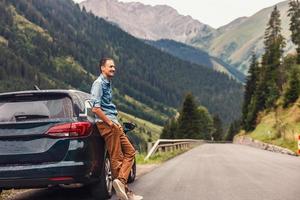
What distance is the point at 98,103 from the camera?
8.02m

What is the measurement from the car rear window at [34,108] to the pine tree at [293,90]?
52132 millimetres

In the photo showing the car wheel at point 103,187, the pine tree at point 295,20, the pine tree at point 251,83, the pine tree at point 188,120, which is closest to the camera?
the car wheel at point 103,187

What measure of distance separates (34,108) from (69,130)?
0.71 metres

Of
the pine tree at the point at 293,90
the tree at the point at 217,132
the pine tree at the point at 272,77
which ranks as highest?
the pine tree at the point at 272,77

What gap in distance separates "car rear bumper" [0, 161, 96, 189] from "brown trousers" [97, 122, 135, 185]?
2.91 ft

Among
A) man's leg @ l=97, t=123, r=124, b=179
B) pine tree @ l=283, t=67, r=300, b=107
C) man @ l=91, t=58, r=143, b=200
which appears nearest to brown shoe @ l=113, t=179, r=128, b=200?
man @ l=91, t=58, r=143, b=200

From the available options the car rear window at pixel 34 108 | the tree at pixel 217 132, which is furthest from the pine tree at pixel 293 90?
the tree at pixel 217 132

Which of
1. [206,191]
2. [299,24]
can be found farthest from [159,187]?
[299,24]

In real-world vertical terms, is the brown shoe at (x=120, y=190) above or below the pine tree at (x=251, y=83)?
below

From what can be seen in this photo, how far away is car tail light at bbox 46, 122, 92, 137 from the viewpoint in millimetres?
7637

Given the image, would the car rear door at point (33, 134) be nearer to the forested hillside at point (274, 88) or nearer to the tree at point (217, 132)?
the forested hillside at point (274, 88)

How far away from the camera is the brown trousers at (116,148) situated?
8.24m

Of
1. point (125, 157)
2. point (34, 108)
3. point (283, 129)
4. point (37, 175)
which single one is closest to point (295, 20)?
point (283, 129)

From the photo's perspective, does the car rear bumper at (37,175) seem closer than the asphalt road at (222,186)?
Yes
